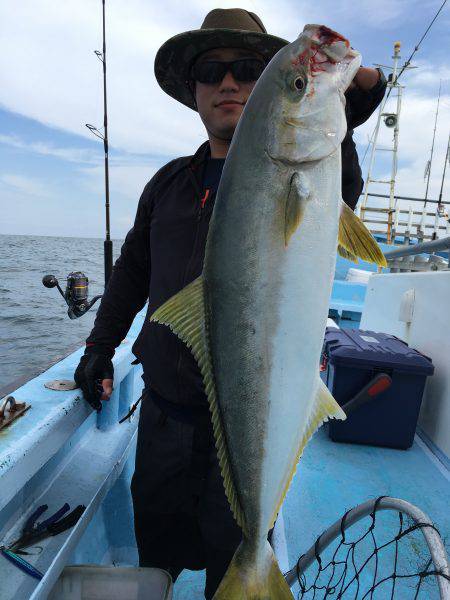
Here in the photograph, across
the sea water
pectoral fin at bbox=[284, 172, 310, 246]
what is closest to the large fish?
pectoral fin at bbox=[284, 172, 310, 246]

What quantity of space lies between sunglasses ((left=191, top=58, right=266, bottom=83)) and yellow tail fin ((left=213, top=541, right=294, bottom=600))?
1.82 meters

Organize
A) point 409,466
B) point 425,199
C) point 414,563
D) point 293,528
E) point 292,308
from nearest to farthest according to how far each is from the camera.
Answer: point 292,308, point 414,563, point 293,528, point 409,466, point 425,199

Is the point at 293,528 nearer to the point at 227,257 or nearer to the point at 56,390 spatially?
the point at 56,390

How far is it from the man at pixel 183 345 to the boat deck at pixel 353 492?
0.58 m

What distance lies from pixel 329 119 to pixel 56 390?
1.93 metres

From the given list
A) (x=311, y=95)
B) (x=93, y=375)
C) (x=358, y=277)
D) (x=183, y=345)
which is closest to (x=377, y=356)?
(x=183, y=345)

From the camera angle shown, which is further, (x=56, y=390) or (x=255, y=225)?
(x=56, y=390)

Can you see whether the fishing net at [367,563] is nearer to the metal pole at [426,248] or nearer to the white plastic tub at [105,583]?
the white plastic tub at [105,583]

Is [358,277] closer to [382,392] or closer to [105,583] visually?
[382,392]

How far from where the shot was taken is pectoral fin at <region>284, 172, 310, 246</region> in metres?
1.26

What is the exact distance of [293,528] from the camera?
8.73ft

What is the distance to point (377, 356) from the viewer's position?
3.38 m

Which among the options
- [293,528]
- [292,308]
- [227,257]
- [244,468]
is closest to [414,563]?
[293,528]

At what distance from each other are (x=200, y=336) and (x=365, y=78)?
1078 millimetres
